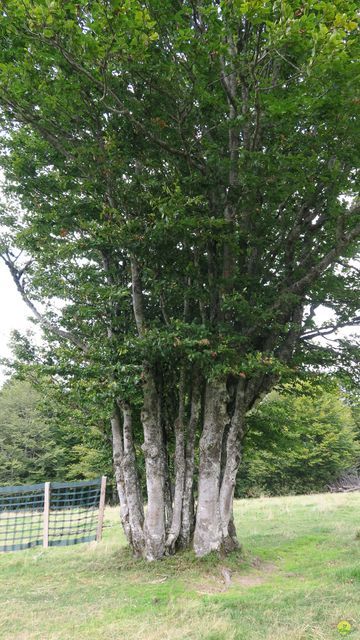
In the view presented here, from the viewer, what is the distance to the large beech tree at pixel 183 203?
5812 millimetres

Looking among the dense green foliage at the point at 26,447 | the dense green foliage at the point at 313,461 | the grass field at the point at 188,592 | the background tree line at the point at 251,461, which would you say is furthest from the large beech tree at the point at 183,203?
the dense green foliage at the point at 26,447

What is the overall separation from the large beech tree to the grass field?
0.73m

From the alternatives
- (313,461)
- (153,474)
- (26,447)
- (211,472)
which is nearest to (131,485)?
(153,474)

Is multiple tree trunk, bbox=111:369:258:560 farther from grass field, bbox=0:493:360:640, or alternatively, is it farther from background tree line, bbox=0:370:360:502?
background tree line, bbox=0:370:360:502

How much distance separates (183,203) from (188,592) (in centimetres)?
552

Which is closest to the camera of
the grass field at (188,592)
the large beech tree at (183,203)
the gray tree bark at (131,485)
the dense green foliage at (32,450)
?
the grass field at (188,592)

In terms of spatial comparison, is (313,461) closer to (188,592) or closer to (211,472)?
(211,472)

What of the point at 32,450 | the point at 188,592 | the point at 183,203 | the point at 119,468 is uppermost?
the point at 183,203

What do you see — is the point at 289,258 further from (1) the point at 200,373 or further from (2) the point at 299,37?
(2) the point at 299,37

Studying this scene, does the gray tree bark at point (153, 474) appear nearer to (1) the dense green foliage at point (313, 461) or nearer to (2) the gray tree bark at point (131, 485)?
(2) the gray tree bark at point (131, 485)

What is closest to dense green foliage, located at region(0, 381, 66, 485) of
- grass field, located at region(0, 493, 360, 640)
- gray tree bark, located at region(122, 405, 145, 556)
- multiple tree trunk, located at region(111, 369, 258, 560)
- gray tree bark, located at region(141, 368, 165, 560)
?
grass field, located at region(0, 493, 360, 640)

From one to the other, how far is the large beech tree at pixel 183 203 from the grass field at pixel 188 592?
0.73m

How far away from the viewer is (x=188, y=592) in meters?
6.45

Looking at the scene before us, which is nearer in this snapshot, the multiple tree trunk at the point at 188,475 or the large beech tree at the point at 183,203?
the large beech tree at the point at 183,203
